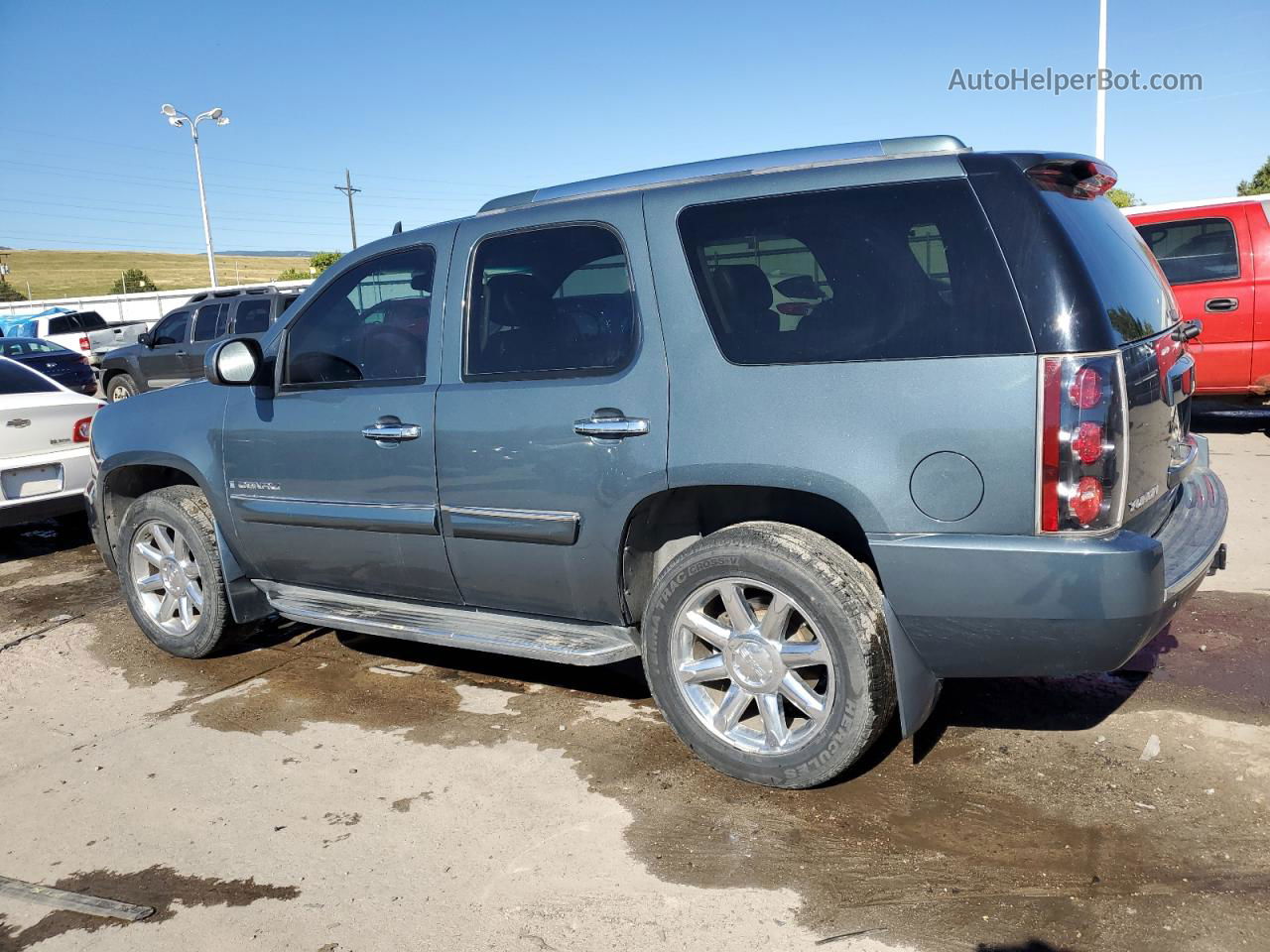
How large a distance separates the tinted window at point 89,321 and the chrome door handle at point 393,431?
87.7ft

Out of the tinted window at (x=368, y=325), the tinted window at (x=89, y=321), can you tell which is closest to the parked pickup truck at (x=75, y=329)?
the tinted window at (x=89, y=321)

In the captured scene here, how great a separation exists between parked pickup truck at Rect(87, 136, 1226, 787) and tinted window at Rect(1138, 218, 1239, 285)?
571 cm

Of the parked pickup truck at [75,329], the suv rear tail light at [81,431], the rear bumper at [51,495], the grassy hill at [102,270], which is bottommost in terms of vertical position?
the rear bumper at [51,495]

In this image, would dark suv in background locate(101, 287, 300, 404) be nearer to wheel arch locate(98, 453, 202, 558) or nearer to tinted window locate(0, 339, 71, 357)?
tinted window locate(0, 339, 71, 357)

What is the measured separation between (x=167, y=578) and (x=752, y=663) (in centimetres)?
306

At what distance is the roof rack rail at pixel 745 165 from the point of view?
3.01 m

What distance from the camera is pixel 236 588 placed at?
14.9ft

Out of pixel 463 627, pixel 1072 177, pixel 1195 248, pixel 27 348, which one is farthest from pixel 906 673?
pixel 27 348

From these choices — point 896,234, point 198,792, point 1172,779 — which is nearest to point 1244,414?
point 1172,779

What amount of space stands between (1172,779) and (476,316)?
110 inches

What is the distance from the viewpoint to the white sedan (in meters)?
6.57

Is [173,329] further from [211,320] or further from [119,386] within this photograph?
[119,386]

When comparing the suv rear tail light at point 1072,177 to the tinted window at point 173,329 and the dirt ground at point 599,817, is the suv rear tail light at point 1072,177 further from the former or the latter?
the tinted window at point 173,329

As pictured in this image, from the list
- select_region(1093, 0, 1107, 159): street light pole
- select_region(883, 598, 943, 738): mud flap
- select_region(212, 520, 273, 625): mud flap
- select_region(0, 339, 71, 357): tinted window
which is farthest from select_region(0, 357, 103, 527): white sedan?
select_region(1093, 0, 1107, 159): street light pole
